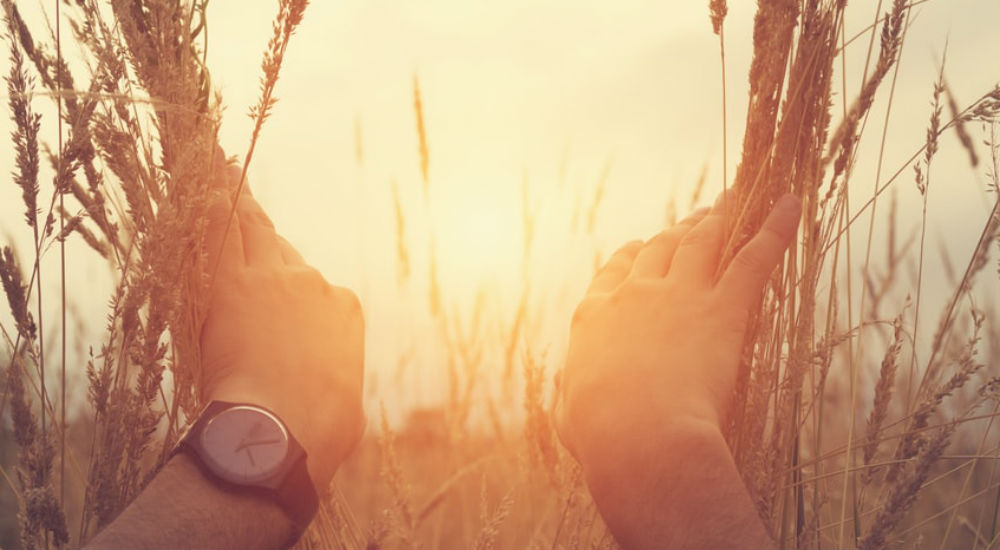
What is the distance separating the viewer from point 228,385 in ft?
4.62

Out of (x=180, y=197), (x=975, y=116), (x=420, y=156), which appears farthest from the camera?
(x=420, y=156)

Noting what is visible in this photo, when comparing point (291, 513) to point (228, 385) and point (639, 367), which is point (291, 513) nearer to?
point (228, 385)

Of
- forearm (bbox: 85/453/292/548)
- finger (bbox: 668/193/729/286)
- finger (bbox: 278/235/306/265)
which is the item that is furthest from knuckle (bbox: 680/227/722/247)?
forearm (bbox: 85/453/292/548)

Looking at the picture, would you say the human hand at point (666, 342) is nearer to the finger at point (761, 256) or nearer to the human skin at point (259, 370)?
the finger at point (761, 256)

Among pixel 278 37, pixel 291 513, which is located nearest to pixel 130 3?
pixel 278 37

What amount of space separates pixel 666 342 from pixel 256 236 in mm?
907

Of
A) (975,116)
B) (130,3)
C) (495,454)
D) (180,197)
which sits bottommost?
(495,454)

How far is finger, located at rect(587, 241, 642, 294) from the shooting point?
2.01m

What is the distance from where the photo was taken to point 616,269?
2066 mm

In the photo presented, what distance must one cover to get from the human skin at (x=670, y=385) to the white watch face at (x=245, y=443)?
1.89ft

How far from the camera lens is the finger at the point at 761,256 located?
4.72ft

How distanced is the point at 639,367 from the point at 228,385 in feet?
2.50

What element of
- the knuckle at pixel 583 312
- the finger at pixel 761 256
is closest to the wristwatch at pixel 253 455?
the knuckle at pixel 583 312

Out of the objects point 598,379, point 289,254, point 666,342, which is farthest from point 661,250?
point 289,254
